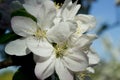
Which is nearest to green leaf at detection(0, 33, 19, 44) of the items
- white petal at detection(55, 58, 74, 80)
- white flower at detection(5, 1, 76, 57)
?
white flower at detection(5, 1, 76, 57)

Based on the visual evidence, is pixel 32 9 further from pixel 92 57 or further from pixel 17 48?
pixel 92 57

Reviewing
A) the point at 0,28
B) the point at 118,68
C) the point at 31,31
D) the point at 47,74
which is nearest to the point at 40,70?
the point at 47,74

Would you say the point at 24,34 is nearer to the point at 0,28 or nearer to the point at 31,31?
the point at 31,31

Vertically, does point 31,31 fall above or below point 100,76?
above

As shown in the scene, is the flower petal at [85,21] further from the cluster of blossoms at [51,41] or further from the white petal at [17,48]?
the white petal at [17,48]

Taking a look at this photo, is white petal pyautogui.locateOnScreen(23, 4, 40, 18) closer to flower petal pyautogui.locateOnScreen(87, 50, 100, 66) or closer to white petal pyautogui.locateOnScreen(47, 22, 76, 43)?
white petal pyautogui.locateOnScreen(47, 22, 76, 43)
